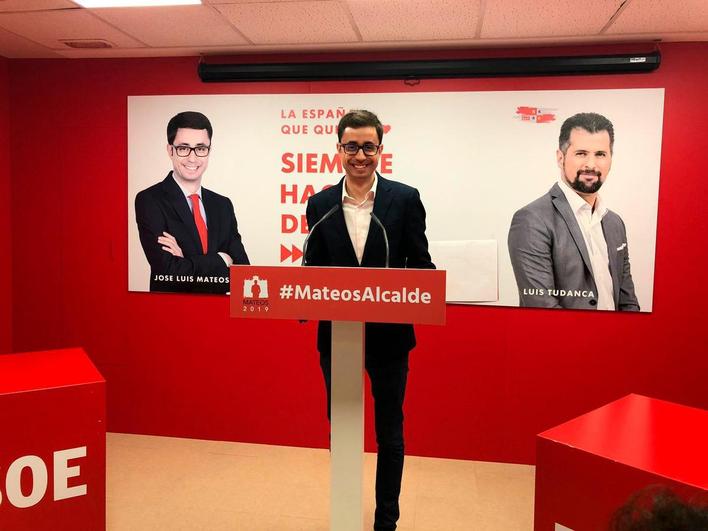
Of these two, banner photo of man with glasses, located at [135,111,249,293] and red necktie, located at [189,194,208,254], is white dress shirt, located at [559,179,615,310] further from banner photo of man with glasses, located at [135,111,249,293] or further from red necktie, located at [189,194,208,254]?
red necktie, located at [189,194,208,254]

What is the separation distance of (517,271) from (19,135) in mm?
3267

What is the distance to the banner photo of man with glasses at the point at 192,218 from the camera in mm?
3166

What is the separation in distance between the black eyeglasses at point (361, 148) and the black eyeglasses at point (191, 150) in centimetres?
169

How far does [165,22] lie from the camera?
2.59 metres

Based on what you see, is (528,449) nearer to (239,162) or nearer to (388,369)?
(388,369)

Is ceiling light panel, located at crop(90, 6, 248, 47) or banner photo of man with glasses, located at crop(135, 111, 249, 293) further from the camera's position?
banner photo of man with glasses, located at crop(135, 111, 249, 293)

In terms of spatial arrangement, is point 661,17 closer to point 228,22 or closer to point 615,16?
point 615,16

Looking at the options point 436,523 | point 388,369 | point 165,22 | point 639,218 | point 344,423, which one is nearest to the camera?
point 344,423

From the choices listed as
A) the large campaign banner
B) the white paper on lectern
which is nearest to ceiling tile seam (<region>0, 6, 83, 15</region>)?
the large campaign banner

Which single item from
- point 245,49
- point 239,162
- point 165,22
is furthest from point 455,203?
point 165,22

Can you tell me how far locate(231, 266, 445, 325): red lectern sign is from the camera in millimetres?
1233

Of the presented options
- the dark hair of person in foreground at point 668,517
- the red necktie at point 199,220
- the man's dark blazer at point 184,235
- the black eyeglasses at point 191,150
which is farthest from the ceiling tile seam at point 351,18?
the dark hair of person in foreground at point 668,517

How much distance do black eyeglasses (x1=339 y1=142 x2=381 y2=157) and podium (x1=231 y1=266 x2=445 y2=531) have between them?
61cm

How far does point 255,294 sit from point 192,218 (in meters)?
2.06
